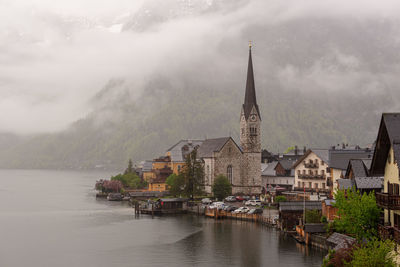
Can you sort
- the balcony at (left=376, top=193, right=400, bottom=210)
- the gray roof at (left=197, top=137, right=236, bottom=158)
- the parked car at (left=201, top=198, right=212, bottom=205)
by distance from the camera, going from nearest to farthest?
the balcony at (left=376, top=193, right=400, bottom=210), the parked car at (left=201, top=198, right=212, bottom=205), the gray roof at (left=197, top=137, right=236, bottom=158)

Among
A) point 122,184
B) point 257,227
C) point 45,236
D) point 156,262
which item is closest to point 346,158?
point 257,227

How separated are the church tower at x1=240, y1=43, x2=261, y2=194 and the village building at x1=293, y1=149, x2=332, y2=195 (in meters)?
25.0

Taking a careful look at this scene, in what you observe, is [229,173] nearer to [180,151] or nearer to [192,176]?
[192,176]

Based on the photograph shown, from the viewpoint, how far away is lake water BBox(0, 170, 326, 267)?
2788 inches

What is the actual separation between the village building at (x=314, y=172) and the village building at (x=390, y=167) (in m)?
77.1

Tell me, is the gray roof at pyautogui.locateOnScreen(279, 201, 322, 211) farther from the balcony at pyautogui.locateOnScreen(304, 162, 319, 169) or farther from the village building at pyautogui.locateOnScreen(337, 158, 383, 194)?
the balcony at pyautogui.locateOnScreen(304, 162, 319, 169)

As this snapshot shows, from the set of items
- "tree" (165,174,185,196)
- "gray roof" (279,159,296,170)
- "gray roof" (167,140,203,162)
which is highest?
"gray roof" (167,140,203,162)

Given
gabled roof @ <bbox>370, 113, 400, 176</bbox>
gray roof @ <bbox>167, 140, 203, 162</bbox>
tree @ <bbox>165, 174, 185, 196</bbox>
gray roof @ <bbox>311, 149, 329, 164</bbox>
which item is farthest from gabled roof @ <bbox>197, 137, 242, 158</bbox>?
gabled roof @ <bbox>370, 113, 400, 176</bbox>

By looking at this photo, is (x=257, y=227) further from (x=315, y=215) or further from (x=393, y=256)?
(x=393, y=256)

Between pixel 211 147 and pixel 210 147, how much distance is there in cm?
69

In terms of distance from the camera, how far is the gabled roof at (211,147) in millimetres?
154750

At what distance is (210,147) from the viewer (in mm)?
159750

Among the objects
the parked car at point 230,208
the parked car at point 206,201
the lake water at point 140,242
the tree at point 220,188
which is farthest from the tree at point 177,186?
the parked car at point 230,208

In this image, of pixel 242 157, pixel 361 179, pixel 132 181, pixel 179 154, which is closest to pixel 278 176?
pixel 242 157
